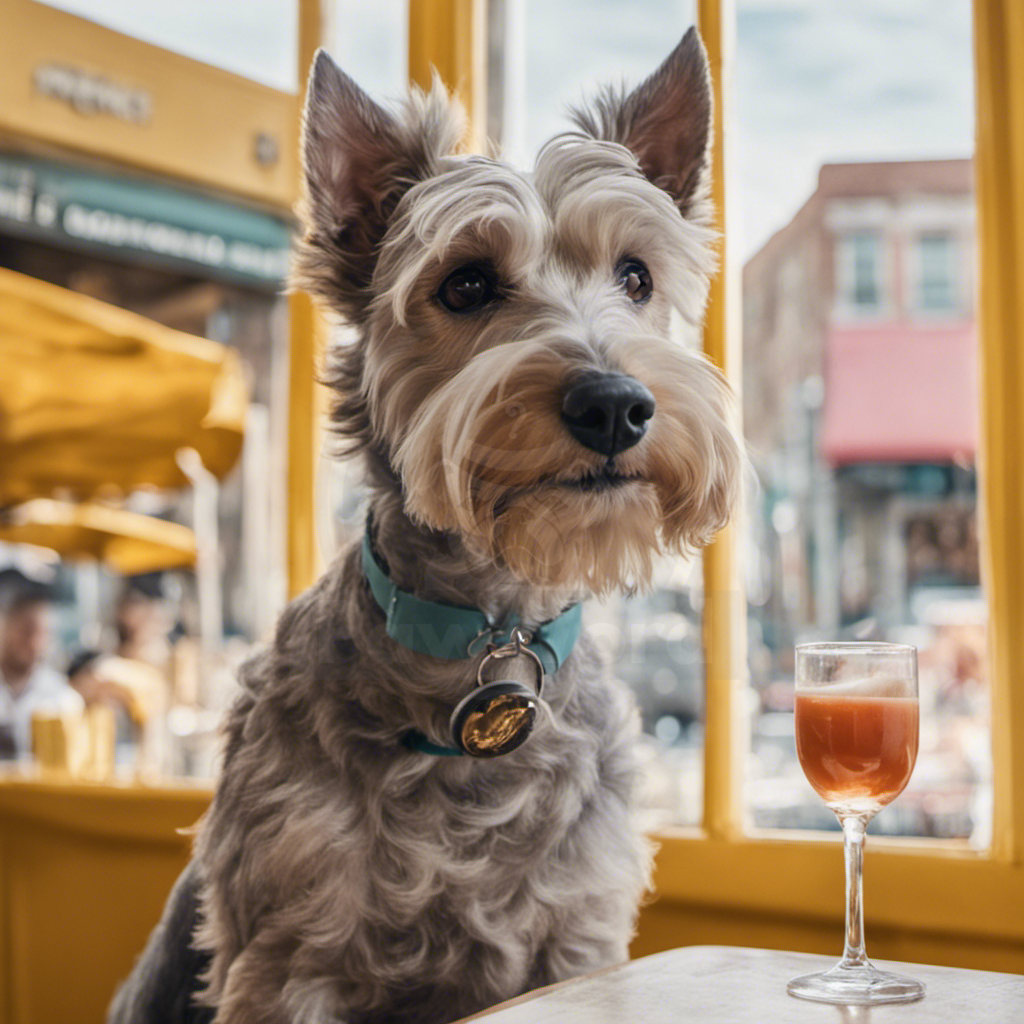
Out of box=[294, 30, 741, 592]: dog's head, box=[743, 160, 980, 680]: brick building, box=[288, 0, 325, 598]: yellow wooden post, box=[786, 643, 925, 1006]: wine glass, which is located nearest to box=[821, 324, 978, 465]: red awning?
box=[743, 160, 980, 680]: brick building

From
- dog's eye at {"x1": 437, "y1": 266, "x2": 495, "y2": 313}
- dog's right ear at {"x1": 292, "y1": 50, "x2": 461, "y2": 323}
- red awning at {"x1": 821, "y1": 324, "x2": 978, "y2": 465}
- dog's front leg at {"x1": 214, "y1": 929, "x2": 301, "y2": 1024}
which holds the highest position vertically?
red awning at {"x1": 821, "y1": 324, "x2": 978, "y2": 465}

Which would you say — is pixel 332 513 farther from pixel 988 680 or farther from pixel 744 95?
pixel 988 680

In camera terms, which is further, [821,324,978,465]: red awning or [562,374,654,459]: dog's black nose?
[821,324,978,465]: red awning

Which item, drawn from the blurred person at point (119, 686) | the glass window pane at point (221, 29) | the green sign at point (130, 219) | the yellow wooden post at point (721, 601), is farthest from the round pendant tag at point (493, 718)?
the green sign at point (130, 219)

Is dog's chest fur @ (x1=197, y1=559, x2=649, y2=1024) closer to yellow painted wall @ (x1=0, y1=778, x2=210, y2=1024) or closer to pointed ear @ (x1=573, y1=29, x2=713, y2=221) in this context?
pointed ear @ (x1=573, y1=29, x2=713, y2=221)

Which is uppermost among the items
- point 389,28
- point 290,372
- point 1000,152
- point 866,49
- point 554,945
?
point 866,49

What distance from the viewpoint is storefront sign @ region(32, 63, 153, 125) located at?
4.04m

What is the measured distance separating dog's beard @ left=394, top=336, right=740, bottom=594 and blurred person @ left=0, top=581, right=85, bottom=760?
3.77 metres

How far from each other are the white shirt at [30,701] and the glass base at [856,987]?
386 cm

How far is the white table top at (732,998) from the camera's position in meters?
0.99

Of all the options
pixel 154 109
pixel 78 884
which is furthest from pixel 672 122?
pixel 154 109

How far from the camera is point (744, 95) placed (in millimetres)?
2023

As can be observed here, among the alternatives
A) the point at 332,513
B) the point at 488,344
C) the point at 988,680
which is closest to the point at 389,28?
the point at 332,513

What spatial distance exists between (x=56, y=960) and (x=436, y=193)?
208 cm
